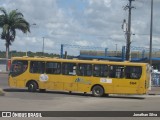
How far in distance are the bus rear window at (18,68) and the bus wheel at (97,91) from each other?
5.11m

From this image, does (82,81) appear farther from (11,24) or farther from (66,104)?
(11,24)

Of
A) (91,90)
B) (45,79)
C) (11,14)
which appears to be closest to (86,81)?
(91,90)

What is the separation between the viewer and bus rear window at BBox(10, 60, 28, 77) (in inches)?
1278

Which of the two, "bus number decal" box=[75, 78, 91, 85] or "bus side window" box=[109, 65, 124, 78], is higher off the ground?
"bus side window" box=[109, 65, 124, 78]

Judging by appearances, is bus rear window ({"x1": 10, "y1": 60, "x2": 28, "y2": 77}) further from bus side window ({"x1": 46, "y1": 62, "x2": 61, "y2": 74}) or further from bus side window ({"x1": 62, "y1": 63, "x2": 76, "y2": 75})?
bus side window ({"x1": 62, "y1": 63, "x2": 76, "y2": 75})

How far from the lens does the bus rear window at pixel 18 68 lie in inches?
1278

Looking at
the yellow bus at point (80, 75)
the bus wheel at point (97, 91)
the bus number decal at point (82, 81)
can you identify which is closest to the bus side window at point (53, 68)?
the yellow bus at point (80, 75)

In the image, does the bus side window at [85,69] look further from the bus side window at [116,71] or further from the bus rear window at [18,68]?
the bus rear window at [18,68]

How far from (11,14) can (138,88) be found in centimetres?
4220

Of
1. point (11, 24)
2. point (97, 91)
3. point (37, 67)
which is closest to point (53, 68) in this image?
point (37, 67)

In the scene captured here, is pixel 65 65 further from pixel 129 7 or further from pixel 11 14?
pixel 11 14

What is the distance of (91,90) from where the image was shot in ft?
103

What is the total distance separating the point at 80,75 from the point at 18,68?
4521 mm

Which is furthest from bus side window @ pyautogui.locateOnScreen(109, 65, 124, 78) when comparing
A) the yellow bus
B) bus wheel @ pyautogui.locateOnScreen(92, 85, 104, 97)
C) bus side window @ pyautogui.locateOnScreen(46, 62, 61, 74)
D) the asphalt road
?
bus side window @ pyautogui.locateOnScreen(46, 62, 61, 74)
